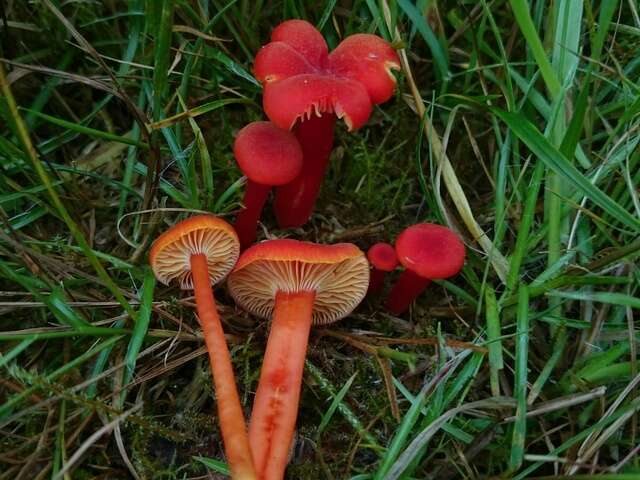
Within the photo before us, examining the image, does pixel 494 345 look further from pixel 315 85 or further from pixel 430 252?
pixel 315 85

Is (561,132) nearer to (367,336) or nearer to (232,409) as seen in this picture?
(367,336)

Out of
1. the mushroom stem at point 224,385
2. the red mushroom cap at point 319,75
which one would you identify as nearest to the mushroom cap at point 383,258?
the red mushroom cap at point 319,75

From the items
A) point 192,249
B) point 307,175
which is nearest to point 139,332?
point 192,249

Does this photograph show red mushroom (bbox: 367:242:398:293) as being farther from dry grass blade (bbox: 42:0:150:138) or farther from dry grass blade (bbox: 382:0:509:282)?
dry grass blade (bbox: 42:0:150:138)

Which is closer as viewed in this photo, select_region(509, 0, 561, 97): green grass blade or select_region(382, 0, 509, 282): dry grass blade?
select_region(509, 0, 561, 97): green grass blade

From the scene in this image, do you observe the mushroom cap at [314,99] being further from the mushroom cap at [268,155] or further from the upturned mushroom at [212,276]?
the upturned mushroom at [212,276]

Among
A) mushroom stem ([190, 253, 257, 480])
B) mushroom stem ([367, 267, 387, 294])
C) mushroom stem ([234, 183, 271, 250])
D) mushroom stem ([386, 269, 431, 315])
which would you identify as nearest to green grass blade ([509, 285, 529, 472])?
mushroom stem ([386, 269, 431, 315])
